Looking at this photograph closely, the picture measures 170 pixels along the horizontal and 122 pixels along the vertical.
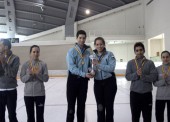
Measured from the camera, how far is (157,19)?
22000mm

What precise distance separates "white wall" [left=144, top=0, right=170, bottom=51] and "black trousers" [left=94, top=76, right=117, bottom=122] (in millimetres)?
17007

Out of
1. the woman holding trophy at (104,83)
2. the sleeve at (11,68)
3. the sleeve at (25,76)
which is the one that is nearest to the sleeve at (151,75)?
the woman holding trophy at (104,83)

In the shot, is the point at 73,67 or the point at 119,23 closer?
the point at 73,67

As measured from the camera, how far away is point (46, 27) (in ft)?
98.0

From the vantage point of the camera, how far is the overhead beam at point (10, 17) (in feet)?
78.4

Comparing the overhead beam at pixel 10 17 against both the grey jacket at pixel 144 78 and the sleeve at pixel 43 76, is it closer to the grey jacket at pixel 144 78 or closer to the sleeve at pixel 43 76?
the sleeve at pixel 43 76

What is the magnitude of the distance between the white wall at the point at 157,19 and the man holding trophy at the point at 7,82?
1768cm

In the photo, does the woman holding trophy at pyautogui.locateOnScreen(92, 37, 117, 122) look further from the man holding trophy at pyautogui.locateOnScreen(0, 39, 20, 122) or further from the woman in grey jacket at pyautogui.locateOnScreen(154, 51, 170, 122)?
the man holding trophy at pyautogui.locateOnScreen(0, 39, 20, 122)

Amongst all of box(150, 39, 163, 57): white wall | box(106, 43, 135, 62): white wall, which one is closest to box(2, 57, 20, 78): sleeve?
box(150, 39, 163, 57): white wall

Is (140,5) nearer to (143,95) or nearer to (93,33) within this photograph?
(93,33)

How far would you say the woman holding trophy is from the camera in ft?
12.1

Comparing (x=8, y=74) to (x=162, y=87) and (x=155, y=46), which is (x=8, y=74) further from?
(x=155, y=46)

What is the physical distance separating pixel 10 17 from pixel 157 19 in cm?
1703

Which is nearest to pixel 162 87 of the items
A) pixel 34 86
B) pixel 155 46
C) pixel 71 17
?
pixel 34 86
